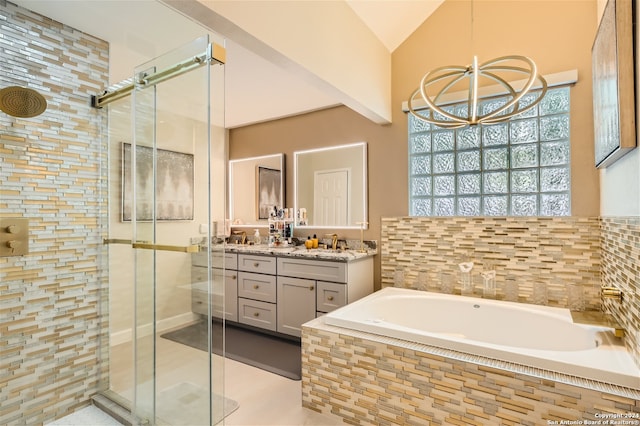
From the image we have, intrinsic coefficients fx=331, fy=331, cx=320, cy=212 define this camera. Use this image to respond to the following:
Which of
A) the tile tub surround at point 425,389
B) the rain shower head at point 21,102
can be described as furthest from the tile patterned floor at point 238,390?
the rain shower head at point 21,102

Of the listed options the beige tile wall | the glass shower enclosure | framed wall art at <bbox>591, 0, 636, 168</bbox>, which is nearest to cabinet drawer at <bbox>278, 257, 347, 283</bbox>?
the beige tile wall

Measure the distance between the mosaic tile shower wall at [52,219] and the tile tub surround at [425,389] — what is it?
142 cm

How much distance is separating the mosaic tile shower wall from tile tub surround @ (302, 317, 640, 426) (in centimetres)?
142

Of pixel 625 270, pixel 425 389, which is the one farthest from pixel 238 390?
pixel 625 270

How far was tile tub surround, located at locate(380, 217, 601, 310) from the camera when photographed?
252 centimetres

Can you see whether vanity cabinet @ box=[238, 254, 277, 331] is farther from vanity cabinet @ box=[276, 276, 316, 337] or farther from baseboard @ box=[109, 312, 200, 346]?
baseboard @ box=[109, 312, 200, 346]

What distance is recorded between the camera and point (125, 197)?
2088 mm

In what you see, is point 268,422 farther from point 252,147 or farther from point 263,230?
point 252,147

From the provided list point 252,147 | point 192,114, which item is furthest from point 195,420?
point 252,147

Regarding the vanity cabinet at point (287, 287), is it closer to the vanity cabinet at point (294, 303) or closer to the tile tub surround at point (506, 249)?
the vanity cabinet at point (294, 303)

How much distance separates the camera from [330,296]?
3037mm

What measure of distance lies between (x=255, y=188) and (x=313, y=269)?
1.70m

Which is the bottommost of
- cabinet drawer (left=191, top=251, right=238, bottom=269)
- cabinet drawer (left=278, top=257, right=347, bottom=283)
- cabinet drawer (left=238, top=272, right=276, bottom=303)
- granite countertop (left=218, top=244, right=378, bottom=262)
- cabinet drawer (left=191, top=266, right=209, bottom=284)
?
cabinet drawer (left=238, top=272, right=276, bottom=303)

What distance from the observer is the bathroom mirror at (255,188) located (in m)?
4.19
